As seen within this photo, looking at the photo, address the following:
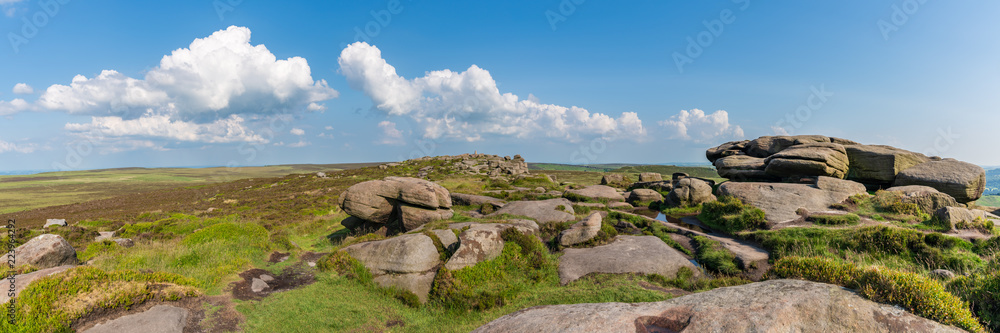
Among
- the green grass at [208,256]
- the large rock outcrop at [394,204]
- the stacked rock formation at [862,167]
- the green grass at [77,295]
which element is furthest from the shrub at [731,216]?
the green grass at [77,295]

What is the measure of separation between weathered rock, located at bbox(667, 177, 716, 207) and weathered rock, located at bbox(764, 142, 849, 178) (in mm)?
6430

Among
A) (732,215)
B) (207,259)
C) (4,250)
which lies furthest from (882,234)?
(4,250)

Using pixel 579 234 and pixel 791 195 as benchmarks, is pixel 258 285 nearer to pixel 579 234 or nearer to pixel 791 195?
pixel 579 234

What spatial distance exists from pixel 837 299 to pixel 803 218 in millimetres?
23660

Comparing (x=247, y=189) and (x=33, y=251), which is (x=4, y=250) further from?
(x=247, y=189)

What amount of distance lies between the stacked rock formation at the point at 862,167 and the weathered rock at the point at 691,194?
610 centimetres

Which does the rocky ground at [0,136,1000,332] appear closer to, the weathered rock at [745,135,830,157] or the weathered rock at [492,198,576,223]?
the weathered rock at [492,198,576,223]

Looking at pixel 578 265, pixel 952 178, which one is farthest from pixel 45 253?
pixel 952 178

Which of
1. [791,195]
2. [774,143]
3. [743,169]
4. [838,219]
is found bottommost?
[838,219]

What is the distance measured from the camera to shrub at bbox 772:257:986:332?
20.6ft

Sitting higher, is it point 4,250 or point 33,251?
point 33,251

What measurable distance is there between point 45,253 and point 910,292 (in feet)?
97.1

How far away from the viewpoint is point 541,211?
1117 inches

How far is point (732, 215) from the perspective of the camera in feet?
89.4
